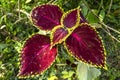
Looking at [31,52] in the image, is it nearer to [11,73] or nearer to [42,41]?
[42,41]

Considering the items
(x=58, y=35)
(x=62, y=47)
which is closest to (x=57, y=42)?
(x=58, y=35)

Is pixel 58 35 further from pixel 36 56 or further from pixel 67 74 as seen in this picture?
pixel 67 74

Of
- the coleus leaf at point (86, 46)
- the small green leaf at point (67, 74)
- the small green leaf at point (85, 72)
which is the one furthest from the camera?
the small green leaf at point (67, 74)

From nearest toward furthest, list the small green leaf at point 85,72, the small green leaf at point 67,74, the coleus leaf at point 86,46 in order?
1. the coleus leaf at point 86,46
2. the small green leaf at point 85,72
3. the small green leaf at point 67,74

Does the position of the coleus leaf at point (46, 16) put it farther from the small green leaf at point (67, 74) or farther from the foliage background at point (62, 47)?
the small green leaf at point (67, 74)

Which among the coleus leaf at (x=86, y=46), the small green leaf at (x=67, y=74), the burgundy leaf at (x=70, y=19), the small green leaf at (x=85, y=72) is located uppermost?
the burgundy leaf at (x=70, y=19)

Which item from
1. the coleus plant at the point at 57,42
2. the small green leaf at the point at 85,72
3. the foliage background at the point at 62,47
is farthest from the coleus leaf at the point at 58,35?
the foliage background at the point at 62,47
